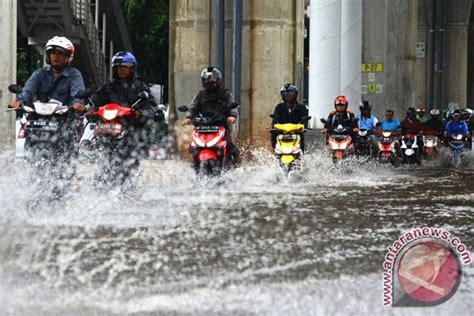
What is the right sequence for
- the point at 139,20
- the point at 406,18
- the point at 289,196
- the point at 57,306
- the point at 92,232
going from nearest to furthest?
the point at 57,306 → the point at 92,232 → the point at 289,196 → the point at 406,18 → the point at 139,20

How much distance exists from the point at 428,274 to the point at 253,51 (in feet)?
57.8

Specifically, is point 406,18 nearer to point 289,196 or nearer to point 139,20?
point 289,196

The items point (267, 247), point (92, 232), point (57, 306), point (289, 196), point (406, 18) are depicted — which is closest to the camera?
point (57, 306)

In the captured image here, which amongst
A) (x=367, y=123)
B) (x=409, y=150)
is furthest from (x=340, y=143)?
(x=409, y=150)

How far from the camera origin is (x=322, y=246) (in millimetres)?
7406

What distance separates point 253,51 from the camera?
22734 mm

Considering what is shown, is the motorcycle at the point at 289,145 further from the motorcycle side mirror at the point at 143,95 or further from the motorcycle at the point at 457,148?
the motorcycle at the point at 457,148

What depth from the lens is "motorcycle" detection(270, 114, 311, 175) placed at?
17016mm

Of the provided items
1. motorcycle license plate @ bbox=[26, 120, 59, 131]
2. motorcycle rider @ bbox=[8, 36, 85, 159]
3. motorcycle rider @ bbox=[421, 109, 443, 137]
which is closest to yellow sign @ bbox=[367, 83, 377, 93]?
motorcycle rider @ bbox=[421, 109, 443, 137]

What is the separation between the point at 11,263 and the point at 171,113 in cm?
1748

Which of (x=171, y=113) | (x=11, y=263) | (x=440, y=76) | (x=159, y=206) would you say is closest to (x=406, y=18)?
(x=171, y=113)

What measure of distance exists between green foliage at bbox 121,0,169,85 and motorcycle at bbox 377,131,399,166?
82.0 feet

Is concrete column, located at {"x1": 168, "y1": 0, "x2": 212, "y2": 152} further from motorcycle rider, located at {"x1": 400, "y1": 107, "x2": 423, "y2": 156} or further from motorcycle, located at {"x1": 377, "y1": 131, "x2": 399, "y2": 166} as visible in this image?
motorcycle rider, located at {"x1": 400, "y1": 107, "x2": 423, "y2": 156}

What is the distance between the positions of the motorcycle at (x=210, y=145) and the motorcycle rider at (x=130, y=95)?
2.17m
